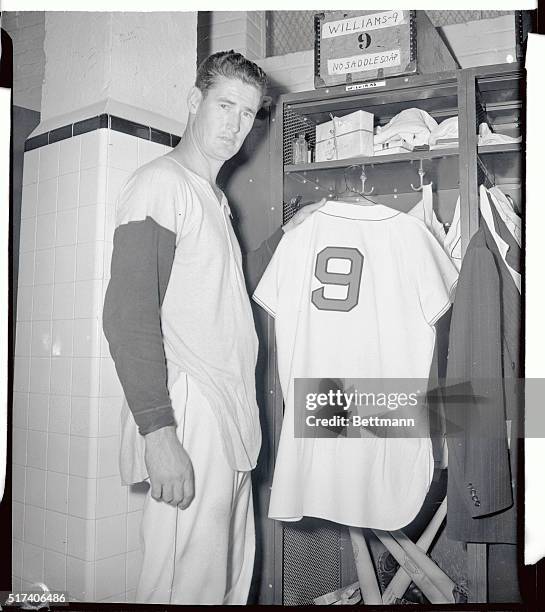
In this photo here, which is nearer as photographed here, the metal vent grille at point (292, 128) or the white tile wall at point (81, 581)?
the white tile wall at point (81, 581)

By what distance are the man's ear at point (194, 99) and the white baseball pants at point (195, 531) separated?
2.83ft

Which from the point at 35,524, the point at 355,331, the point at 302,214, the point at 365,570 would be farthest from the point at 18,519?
the point at 302,214

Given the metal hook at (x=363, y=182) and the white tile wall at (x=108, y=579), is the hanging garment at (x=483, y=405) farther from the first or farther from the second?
the white tile wall at (x=108, y=579)

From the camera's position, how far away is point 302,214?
6.38 feet

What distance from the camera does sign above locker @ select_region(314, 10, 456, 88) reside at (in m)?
1.89

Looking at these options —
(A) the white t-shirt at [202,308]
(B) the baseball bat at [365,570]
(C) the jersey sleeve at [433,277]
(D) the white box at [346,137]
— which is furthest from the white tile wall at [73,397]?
(C) the jersey sleeve at [433,277]

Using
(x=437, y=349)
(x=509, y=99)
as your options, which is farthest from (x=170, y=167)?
(x=509, y=99)

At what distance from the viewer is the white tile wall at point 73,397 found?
1.87m

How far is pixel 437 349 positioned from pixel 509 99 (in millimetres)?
862

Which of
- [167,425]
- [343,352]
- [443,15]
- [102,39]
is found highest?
[443,15]

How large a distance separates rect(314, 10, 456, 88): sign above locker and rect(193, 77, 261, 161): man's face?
0.28m

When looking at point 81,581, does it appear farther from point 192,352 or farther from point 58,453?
point 192,352

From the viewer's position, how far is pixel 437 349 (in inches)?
72.0

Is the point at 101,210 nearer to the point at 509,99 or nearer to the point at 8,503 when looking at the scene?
the point at 8,503
